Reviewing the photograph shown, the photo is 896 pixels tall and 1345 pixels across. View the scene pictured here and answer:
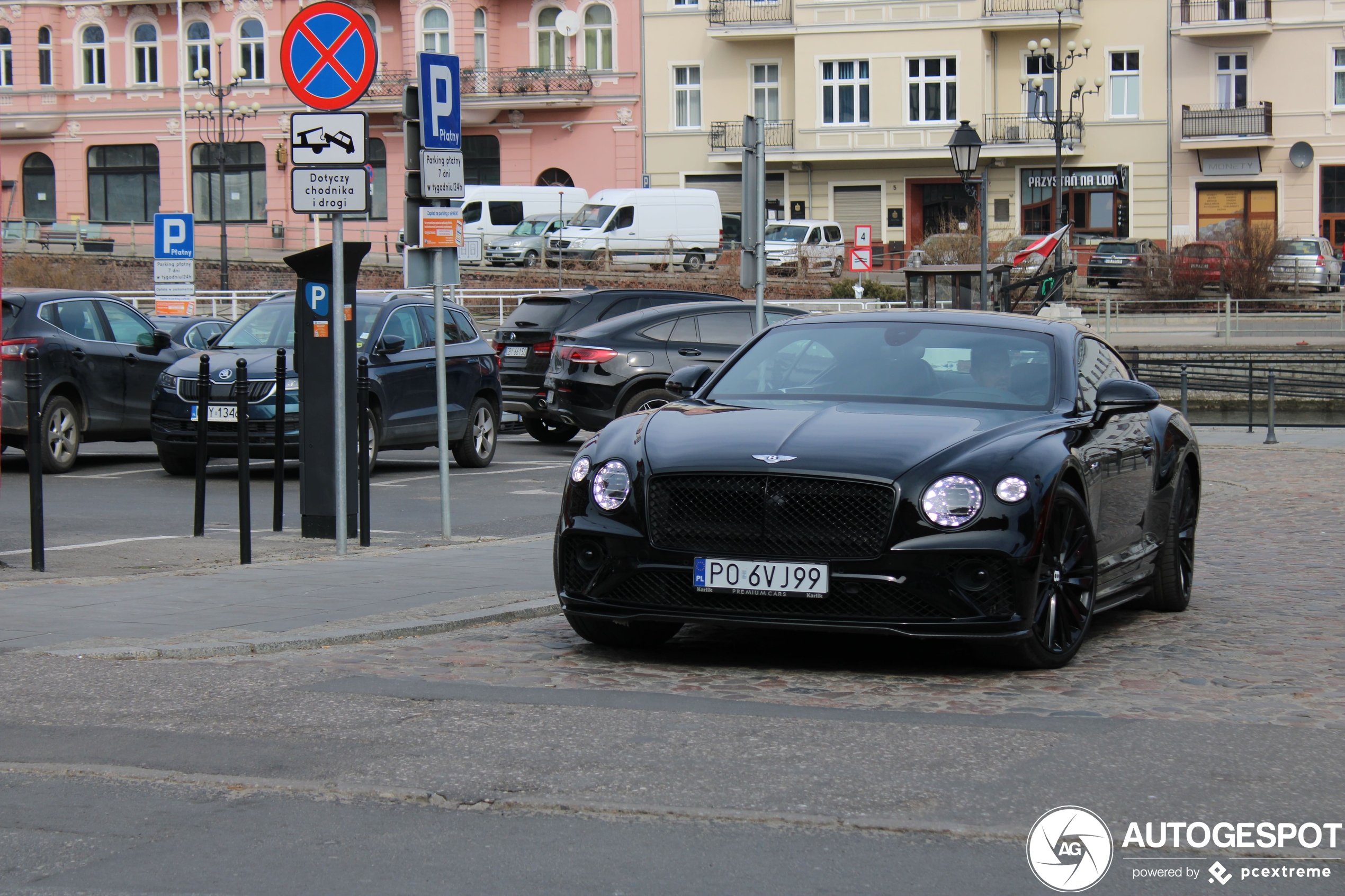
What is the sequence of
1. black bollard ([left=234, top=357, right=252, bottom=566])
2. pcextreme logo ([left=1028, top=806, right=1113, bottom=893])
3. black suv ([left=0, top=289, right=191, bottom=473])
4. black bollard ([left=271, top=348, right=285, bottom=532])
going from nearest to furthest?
pcextreme logo ([left=1028, top=806, right=1113, bottom=893]) < black bollard ([left=234, top=357, right=252, bottom=566]) < black bollard ([left=271, top=348, right=285, bottom=532]) < black suv ([left=0, top=289, right=191, bottom=473])

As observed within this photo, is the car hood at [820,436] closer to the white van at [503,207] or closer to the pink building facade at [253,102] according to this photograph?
the white van at [503,207]

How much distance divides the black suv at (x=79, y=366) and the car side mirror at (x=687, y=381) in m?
9.14

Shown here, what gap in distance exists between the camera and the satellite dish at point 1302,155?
56.0 m

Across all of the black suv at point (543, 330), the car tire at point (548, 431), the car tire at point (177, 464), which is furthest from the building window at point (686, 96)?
the car tire at point (177, 464)

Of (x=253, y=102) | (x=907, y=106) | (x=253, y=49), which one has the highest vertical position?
(x=253, y=49)

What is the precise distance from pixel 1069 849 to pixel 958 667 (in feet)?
8.78

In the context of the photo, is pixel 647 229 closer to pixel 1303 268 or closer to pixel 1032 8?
pixel 1032 8

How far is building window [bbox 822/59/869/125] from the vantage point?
192 feet

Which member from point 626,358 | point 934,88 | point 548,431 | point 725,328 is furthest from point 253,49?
point 626,358

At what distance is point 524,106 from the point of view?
60438 mm

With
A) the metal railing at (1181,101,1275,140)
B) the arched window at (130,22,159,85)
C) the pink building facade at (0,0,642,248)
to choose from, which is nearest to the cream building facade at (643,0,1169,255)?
the metal railing at (1181,101,1275,140)

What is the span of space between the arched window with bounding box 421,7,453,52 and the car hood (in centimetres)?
5564

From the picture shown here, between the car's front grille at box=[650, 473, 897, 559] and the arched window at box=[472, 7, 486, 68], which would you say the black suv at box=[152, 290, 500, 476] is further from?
the arched window at box=[472, 7, 486, 68]

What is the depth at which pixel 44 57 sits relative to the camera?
65188 mm
